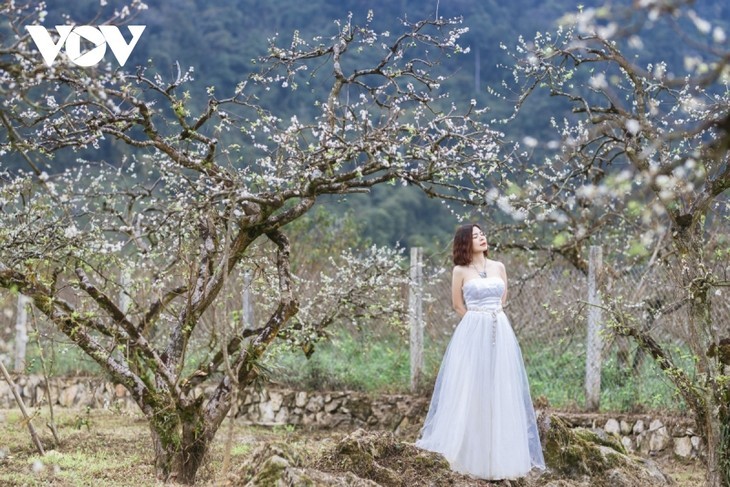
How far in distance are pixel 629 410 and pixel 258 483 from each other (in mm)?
4610

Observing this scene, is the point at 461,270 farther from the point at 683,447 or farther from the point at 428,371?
the point at 428,371

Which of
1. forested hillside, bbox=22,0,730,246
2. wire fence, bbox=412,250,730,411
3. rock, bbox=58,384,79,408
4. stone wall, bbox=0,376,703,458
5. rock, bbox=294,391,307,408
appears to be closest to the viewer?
stone wall, bbox=0,376,703,458

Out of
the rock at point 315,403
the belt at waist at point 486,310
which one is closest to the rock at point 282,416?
the rock at point 315,403

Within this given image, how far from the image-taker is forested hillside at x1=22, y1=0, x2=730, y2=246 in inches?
942

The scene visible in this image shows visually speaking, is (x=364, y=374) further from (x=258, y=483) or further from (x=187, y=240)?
(x=258, y=483)

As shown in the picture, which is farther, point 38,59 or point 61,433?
point 61,433

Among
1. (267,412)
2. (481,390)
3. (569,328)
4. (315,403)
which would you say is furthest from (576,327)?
(267,412)

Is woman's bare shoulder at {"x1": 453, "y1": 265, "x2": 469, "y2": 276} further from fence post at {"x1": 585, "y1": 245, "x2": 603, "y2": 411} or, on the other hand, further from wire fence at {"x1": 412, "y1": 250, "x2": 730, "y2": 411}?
fence post at {"x1": 585, "y1": 245, "x2": 603, "y2": 411}

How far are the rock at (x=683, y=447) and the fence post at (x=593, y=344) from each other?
0.83 meters

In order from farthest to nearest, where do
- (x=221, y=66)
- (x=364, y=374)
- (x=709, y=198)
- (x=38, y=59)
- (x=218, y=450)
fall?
(x=221, y=66) → (x=364, y=374) → (x=218, y=450) → (x=709, y=198) → (x=38, y=59)

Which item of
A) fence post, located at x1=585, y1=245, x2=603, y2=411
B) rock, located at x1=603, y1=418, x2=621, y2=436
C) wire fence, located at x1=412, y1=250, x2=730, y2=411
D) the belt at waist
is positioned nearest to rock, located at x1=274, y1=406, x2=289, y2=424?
wire fence, located at x1=412, y1=250, x2=730, y2=411

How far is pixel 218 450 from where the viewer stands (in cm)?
725

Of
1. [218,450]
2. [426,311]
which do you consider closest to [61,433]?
[218,450]

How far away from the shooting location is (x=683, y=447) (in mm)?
7582
